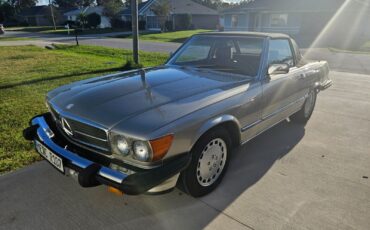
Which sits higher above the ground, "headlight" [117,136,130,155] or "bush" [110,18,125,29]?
"bush" [110,18,125,29]

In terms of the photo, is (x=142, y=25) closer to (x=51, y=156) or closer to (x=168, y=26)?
(x=168, y=26)

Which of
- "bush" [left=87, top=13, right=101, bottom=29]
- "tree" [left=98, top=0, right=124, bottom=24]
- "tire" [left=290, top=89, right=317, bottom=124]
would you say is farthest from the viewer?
"tree" [left=98, top=0, right=124, bottom=24]

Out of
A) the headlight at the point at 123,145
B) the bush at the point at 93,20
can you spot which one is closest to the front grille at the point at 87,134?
the headlight at the point at 123,145

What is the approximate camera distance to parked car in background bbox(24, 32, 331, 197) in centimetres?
233

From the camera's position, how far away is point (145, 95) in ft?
9.49

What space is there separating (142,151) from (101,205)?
0.96 metres

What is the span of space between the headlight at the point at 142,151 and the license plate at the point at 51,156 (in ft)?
2.55

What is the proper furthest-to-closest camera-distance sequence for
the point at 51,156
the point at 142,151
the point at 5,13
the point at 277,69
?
the point at 5,13 → the point at 277,69 → the point at 51,156 → the point at 142,151

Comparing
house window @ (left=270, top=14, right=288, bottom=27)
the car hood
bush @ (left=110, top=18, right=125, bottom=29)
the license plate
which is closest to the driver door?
the car hood

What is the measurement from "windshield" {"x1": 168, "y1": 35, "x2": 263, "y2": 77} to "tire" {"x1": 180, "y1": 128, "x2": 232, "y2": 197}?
1.07 m

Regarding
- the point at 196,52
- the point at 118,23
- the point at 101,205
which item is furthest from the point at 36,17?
the point at 101,205

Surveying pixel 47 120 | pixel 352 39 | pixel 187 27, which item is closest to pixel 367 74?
pixel 47 120

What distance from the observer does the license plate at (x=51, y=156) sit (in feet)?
8.58

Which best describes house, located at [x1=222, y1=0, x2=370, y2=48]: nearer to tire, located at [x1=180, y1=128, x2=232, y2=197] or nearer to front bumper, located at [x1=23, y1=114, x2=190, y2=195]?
tire, located at [x1=180, y1=128, x2=232, y2=197]
